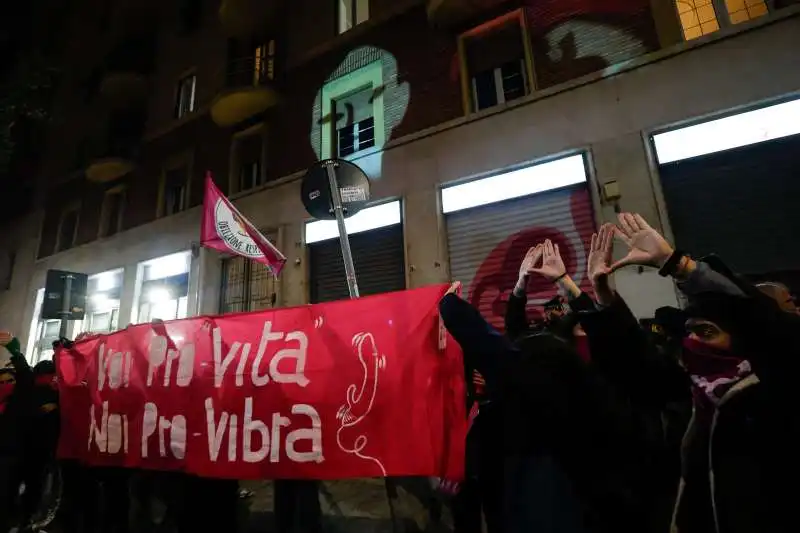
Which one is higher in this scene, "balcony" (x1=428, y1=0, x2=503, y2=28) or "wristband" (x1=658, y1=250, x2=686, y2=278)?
"balcony" (x1=428, y1=0, x2=503, y2=28)

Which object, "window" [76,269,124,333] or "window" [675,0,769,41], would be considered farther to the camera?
"window" [76,269,124,333]

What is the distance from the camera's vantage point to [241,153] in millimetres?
11562

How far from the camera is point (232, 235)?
5.18m

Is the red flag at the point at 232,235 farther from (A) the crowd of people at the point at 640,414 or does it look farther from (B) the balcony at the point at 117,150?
(B) the balcony at the point at 117,150

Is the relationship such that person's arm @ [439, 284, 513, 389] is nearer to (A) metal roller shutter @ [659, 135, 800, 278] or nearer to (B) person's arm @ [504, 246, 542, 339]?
(B) person's arm @ [504, 246, 542, 339]

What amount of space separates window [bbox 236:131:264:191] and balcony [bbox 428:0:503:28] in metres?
5.67

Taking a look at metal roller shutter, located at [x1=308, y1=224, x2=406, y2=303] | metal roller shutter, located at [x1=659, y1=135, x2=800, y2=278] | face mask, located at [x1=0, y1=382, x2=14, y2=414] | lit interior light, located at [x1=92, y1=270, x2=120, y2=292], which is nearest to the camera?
face mask, located at [x1=0, y1=382, x2=14, y2=414]

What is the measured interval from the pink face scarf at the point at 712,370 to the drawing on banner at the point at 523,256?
4.51m

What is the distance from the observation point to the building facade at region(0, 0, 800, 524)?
595 cm

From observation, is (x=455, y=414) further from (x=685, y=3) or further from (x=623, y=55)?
(x=685, y=3)

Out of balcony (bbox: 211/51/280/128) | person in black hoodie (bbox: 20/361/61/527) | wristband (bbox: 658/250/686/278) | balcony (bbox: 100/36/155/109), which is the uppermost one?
balcony (bbox: 100/36/155/109)

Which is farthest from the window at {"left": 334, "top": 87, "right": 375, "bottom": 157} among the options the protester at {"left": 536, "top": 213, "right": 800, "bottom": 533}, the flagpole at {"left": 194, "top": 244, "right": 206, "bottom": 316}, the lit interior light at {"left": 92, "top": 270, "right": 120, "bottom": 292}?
the lit interior light at {"left": 92, "top": 270, "right": 120, "bottom": 292}

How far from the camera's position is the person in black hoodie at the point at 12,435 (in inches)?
163

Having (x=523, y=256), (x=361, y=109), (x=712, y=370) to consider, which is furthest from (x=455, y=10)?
(x=712, y=370)
